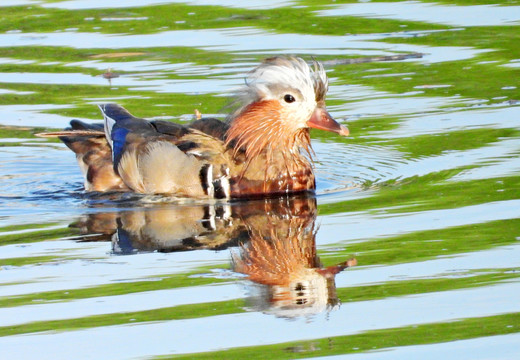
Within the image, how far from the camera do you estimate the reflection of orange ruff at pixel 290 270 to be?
758cm

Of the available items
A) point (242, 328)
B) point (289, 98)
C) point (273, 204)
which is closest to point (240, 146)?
point (289, 98)

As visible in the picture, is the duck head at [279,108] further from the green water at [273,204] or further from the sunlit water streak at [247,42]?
the sunlit water streak at [247,42]

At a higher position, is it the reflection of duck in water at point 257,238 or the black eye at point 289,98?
the black eye at point 289,98

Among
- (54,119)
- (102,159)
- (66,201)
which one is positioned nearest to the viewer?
(66,201)

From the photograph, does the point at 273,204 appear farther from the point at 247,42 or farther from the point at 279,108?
the point at 247,42

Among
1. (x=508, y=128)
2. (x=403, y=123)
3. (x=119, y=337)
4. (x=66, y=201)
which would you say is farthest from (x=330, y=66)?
(x=119, y=337)

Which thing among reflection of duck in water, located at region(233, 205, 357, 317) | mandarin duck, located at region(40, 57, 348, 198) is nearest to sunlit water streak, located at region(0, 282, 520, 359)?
reflection of duck in water, located at region(233, 205, 357, 317)

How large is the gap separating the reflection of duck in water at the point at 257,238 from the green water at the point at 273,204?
0.14 ft

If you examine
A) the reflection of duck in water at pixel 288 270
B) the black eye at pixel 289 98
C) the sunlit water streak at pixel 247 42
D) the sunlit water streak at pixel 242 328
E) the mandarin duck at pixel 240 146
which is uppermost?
the sunlit water streak at pixel 247 42

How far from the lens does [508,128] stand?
1238 cm

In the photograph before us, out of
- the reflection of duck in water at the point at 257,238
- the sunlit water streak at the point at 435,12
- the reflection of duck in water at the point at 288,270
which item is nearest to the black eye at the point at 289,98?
the reflection of duck in water at the point at 257,238

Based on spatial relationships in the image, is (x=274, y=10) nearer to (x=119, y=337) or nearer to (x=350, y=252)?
(x=350, y=252)

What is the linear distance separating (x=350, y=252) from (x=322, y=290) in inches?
33.9

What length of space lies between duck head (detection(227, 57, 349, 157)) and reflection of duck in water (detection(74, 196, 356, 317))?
0.73m
